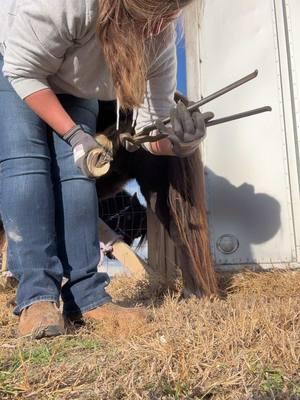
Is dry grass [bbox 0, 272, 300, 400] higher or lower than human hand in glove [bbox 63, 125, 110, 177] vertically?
lower

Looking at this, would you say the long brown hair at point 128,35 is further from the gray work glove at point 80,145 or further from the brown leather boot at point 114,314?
the brown leather boot at point 114,314

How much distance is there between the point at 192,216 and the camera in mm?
1640

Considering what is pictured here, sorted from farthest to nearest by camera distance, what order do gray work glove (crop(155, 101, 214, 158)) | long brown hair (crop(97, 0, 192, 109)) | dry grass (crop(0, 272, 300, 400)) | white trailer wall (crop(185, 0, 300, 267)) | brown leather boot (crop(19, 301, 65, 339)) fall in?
white trailer wall (crop(185, 0, 300, 267))
gray work glove (crop(155, 101, 214, 158))
long brown hair (crop(97, 0, 192, 109))
brown leather boot (crop(19, 301, 65, 339))
dry grass (crop(0, 272, 300, 400))

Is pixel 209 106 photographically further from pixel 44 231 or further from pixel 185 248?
pixel 44 231

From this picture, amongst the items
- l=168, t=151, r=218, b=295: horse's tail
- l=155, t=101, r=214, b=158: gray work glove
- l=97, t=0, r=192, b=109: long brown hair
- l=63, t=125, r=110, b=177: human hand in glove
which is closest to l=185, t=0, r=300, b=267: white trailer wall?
l=168, t=151, r=218, b=295: horse's tail

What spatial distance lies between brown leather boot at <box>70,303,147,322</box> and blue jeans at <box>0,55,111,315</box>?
0.02 metres

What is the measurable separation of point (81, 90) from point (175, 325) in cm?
65

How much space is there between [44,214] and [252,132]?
3.38 feet

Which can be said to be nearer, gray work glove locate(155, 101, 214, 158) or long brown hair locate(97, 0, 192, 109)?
long brown hair locate(97, 0, 192, 109)

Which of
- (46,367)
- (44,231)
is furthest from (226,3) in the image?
(46,367)

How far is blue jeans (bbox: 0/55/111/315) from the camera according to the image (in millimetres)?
1221

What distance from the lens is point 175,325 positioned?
1.07 m

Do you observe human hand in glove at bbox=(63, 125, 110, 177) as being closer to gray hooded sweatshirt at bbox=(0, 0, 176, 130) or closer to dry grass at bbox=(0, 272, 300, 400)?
gray hooded sweatshirt at bbox=(0, 0, 176, 130)

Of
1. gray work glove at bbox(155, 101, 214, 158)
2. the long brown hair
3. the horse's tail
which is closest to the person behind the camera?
the long brown hair
